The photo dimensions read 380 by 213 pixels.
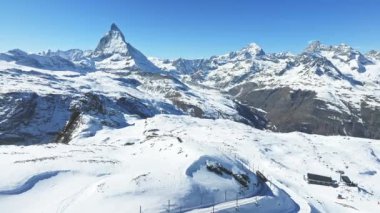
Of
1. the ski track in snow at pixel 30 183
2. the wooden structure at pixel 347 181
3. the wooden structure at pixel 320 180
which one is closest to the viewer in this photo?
the ski track in snow at pixel 30 183

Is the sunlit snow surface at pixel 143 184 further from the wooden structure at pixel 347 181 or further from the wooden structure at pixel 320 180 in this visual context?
the wooden structure at pixel 347 181

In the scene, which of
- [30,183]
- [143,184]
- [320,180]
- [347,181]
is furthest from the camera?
[347,181]

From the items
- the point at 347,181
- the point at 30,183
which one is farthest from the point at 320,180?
the point at 30,183

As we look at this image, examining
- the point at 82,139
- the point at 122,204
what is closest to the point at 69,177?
the point at 122,204

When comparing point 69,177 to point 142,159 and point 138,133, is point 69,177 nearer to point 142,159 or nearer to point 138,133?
point 142,159

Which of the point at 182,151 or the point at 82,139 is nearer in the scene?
the point at 182,151

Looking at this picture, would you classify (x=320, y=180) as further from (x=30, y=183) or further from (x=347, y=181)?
(x=30, y=183)

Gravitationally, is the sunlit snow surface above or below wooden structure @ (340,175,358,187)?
above

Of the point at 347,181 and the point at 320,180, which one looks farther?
the point at 347,181

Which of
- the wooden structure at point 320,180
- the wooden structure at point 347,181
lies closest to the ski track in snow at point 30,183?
the wooden structure at point 320,180

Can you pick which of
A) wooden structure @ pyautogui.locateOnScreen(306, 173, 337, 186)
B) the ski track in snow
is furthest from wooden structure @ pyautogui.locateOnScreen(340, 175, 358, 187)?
the ski track in snow

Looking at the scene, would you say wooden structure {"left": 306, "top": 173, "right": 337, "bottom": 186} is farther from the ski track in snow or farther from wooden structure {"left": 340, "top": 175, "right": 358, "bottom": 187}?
the ski track in snow
